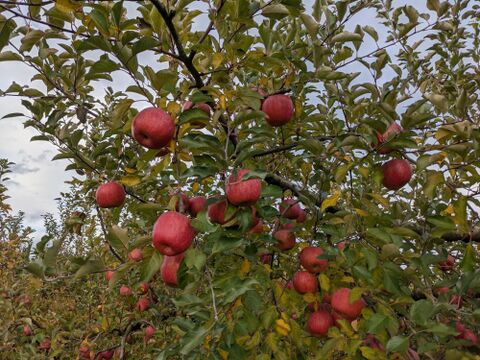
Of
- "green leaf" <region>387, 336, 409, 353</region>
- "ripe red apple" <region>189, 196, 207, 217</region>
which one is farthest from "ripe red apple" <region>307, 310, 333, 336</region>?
"ripe red apple" <region>189, 196, 207, 217</region>

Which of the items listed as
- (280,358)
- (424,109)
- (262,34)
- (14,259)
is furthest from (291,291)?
(14,259)

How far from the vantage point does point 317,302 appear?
2.54 metres

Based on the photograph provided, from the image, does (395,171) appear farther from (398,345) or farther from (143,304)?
(143,304)

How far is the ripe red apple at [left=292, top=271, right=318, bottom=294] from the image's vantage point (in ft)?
8.02

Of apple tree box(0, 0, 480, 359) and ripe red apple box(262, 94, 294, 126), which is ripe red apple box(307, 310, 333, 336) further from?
ripe red apple box(262, 94, 294, 126)

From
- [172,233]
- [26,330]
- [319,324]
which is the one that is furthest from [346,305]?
[26,330]

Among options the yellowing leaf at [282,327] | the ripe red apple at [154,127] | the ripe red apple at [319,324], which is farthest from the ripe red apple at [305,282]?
A: the ripe red apple at [154,127]

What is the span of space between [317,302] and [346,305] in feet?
1.03

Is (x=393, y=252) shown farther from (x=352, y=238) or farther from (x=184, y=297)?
(x=184, y=297)

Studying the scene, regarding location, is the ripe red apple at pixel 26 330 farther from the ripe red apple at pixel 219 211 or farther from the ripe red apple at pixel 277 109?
the ripe red apple at pixel 277 109

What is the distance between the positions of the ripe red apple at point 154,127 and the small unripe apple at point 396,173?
1321 mm

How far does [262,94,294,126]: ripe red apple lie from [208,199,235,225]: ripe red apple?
0.76 meters

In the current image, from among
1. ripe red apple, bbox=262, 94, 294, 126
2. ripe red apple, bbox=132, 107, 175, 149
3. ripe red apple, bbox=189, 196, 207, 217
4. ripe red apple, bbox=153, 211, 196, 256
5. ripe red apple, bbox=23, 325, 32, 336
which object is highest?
ripe red apple, bbox=262, 94, 294, 126

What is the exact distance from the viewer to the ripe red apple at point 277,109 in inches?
98.3
